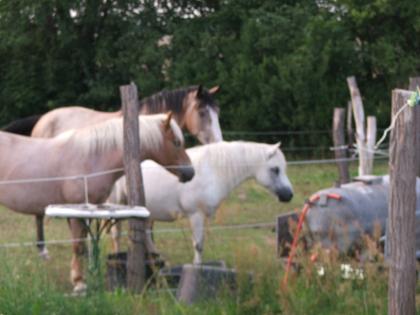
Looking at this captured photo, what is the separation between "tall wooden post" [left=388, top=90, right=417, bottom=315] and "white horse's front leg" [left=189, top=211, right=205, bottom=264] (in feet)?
11.6

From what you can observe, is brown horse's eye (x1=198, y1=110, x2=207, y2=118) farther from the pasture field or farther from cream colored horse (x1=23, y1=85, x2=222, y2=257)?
the pasture field

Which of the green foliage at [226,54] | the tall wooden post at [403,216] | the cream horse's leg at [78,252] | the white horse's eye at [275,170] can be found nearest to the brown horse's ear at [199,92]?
the white horse's eye at [275,170]

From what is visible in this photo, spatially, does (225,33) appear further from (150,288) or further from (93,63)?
(150,288)

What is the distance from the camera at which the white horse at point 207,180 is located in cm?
864

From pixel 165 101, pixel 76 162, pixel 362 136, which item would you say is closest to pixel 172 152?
pixel 76 162

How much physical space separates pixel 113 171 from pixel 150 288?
1363 millimetres

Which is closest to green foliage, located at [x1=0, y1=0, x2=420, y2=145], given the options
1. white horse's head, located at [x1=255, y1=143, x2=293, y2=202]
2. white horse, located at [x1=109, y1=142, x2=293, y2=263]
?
white horse's head, located at [x1=255, y1=143, x2=293, y2=202]

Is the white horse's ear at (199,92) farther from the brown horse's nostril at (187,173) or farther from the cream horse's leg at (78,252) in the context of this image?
the cream horse's leg at (78,252)

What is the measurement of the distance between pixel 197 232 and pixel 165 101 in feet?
6.74

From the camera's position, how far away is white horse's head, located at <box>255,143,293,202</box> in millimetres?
8797

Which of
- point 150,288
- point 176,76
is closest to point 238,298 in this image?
point 150,288

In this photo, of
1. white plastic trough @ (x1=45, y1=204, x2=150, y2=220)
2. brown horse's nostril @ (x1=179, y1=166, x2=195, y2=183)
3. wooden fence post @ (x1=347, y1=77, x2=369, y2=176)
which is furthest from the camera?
wooden fence post @ (x1=347, y1=77, x2=369, y2=176)

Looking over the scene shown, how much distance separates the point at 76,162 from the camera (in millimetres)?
7707

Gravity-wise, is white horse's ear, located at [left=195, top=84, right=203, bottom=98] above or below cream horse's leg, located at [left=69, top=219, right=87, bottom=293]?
above
